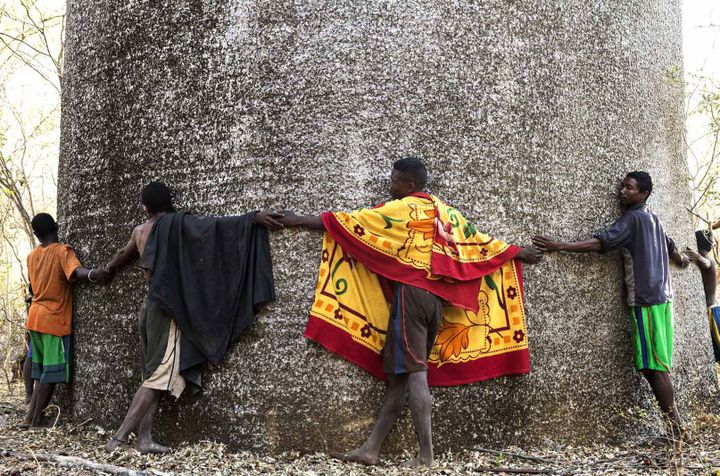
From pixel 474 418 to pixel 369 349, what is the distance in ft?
2.58

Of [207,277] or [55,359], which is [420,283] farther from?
[55,359]

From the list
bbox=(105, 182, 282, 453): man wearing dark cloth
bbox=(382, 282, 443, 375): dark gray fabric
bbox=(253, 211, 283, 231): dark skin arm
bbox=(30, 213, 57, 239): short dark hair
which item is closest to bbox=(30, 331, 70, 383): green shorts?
bbox=(30, 213, 57, 239): short dark hair

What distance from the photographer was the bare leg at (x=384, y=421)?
4.30 metres

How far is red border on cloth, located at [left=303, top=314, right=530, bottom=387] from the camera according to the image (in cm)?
444

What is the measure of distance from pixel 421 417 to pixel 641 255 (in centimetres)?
207

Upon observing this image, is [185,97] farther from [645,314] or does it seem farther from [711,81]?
[711,81]

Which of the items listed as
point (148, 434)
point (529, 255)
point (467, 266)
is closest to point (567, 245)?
point (529, 255)

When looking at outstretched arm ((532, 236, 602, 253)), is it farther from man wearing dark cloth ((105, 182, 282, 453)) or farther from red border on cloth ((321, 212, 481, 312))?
man wearing dark cloth ((105, 182, 282, 453))

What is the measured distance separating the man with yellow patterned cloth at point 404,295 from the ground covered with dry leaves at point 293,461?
0.26 m

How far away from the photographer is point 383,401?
4.45 m

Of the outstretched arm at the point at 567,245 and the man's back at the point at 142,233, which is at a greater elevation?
the man's back at the point at 142,233

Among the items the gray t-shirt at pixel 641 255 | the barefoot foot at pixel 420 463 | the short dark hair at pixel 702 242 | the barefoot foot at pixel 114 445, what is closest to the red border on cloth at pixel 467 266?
the gray t-shirt at pixel 641 255

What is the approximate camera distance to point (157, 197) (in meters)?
4.76

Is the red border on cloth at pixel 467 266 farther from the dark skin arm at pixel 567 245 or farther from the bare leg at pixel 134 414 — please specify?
the bare leg at pixel 134 414
